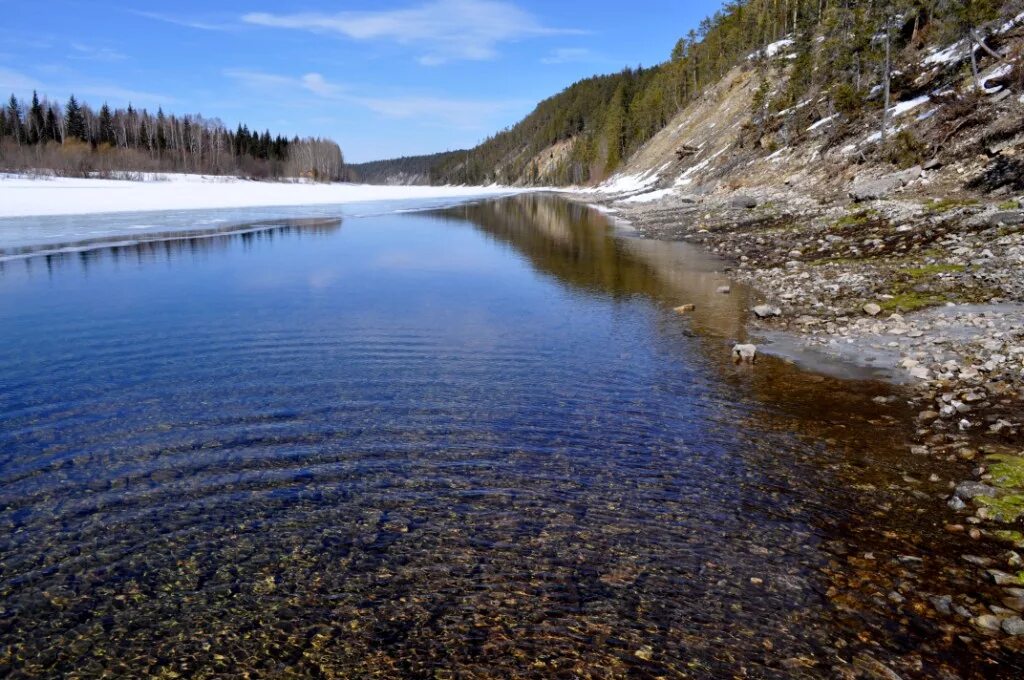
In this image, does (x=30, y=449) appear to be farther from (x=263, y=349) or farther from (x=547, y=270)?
(x=547, y=270)

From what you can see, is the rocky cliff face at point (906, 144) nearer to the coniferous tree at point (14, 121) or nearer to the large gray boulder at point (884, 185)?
the large gray boulder at point (884, 185)

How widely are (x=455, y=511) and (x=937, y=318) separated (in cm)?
1233

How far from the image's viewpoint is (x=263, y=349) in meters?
13.9

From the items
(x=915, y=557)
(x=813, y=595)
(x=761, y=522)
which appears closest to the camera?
(x=813, y=595)

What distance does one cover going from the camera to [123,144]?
128375 millimetres

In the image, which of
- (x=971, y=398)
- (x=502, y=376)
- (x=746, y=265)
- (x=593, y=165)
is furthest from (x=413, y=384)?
(x=593, y=165)

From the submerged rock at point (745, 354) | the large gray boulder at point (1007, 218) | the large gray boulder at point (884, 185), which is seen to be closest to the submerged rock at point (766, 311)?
the submerged rock at point (745, 354)

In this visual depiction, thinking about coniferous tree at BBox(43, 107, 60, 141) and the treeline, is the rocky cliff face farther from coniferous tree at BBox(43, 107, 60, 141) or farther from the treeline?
coniferous tree at BBox(43, 107, 60, 141)

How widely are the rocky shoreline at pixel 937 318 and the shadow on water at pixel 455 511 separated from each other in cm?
43

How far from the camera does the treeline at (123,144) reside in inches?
4097

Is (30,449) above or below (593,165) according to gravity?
below

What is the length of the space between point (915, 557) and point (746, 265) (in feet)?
62.4

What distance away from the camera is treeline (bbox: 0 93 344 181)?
10406 centimetres

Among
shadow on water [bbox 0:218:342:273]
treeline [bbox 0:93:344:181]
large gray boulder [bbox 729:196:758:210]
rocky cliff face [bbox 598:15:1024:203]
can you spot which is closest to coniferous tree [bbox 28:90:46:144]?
treeline [bbox 0:93:344:181]
